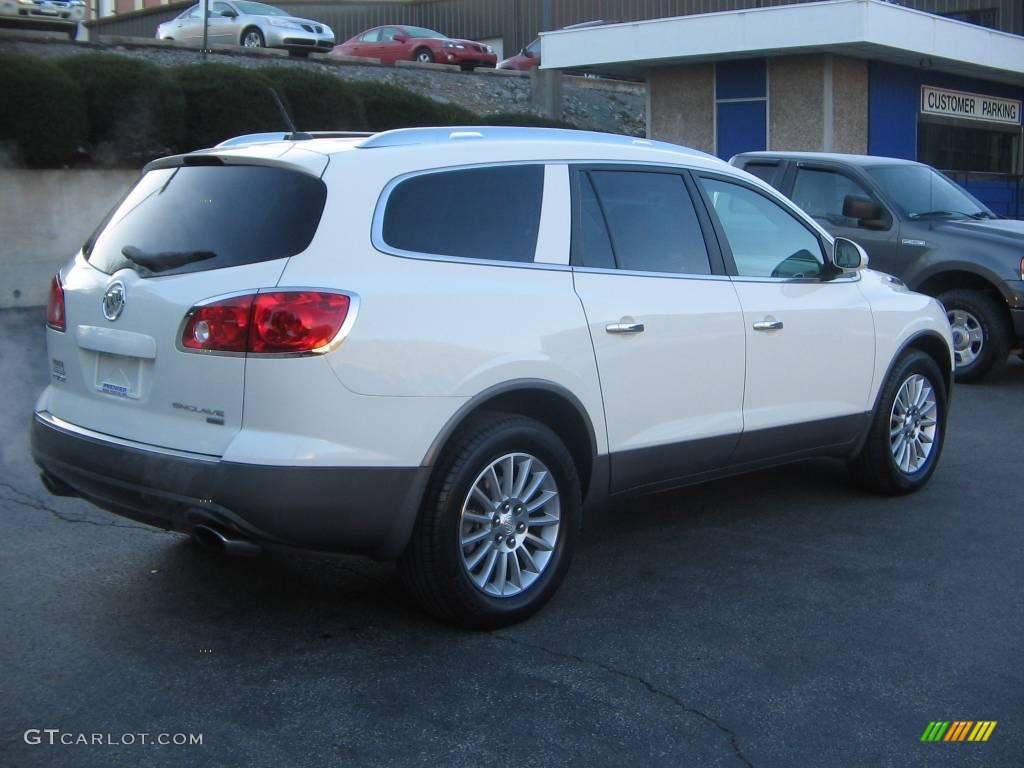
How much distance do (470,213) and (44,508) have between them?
9.26 ft

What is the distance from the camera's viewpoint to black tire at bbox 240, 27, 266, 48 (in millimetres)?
31656

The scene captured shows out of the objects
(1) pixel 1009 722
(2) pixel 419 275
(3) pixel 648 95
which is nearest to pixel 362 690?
(2) pixel 419 275

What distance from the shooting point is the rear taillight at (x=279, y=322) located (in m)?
4.03

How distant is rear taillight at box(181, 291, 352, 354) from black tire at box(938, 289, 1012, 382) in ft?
25.3

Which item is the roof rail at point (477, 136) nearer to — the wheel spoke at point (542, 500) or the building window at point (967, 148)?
the wheel spoke at point (542, 500)

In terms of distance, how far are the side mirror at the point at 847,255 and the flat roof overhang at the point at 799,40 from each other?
14599 mm

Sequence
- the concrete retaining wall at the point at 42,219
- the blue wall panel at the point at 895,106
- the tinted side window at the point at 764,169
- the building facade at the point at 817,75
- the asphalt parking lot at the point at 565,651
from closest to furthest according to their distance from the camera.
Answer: the asphalt parking lot at the point at 565,651, the tinted side window at the point at 764,169, the concrete retaining wall at the point at 42,219, the building facade at the point at 817,75, the blue wall panel at the point at 895,106

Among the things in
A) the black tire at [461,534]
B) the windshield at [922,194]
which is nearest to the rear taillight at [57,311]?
the black tire at [461,534]

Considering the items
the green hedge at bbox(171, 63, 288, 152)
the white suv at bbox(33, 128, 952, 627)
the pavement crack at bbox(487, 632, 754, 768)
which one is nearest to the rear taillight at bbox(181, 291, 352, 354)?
the white suv at bbox(33, 128, 952, 627)

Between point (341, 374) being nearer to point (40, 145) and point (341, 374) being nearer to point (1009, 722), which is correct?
point (1009, 722)

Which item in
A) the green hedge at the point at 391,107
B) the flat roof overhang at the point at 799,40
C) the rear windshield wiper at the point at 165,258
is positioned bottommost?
the rear windshield wiper at the point at 165,258

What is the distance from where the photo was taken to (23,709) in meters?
3.79

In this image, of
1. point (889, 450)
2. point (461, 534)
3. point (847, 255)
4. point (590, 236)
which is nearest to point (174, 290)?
point (461, 534)

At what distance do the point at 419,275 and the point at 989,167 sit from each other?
78.8 feet
